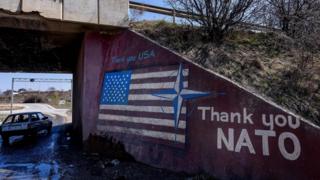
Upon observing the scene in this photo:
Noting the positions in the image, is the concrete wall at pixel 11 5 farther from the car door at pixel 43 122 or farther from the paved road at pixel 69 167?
the car door at pixel 43 122

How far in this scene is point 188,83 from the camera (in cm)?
693

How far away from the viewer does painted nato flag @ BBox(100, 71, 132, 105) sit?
29.5 feet

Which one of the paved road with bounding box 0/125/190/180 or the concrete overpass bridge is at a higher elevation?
the concrete overpass bridge

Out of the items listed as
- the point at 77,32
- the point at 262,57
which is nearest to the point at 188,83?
the point at 262,57

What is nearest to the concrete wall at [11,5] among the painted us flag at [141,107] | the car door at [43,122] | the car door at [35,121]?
the painted us flag at [141,107]

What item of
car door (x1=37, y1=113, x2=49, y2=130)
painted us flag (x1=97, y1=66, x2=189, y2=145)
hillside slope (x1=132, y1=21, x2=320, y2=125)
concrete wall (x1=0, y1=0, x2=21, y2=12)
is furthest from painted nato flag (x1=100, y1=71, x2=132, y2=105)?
car door (x1=37, y1=113, x2=49, y2=130)

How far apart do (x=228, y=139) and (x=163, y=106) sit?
7.52ft

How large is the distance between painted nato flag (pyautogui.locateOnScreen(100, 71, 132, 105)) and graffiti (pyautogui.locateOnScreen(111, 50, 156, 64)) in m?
0.44

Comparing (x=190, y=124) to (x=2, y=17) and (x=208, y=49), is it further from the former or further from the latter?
(x=2, y=17)

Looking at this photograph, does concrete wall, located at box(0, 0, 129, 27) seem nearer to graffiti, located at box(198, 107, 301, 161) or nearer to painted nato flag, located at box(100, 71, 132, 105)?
painted nato flag, located at box(100, 71, 132, 105)

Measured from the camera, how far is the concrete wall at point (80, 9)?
871 centimetres

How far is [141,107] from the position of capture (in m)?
8.27

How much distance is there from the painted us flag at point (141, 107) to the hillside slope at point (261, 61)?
1.10 meters

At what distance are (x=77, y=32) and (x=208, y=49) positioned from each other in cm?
568
